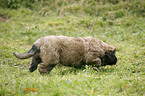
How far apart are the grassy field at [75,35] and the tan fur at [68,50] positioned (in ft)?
1.24

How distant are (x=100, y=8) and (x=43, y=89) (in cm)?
955

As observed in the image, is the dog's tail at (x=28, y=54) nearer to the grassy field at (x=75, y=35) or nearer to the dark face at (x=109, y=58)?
the grassy field at (x=75, y=35)

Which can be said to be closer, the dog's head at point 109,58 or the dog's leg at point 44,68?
the dog's leg at point 44,68

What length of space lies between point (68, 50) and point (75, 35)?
14.2 feet

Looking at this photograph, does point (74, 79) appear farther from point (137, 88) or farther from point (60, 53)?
point (137, 88)

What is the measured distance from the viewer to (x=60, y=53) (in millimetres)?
5453

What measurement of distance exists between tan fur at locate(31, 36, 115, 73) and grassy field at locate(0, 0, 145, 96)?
1.24 ft

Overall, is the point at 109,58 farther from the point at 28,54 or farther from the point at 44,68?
the point at 28,54

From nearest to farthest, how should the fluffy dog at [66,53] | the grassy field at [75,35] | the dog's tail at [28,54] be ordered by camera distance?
the grassy field at [75,35] → the dog's tail at [28,54] → the fluffy dog at [66,53]

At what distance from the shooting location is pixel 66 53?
5.52 meters

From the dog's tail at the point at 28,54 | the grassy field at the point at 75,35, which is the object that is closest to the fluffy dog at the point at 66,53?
the dog's tail at the point at 28,54

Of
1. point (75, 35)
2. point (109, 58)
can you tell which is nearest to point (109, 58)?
point (109, 58)

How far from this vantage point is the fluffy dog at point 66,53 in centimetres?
512

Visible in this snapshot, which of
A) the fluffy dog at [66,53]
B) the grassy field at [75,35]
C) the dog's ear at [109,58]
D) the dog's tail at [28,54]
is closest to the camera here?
the grassy field at [75,35]
